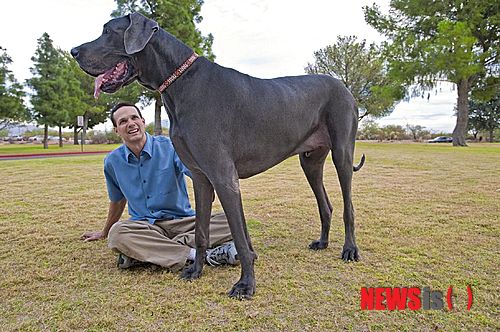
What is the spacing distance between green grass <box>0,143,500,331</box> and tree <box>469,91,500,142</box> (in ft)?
152

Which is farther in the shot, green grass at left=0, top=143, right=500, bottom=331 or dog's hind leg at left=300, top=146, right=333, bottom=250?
dog's hind leg at left=300, top=146, right=333, bottom=250

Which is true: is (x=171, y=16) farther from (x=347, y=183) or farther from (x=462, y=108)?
(x=347, y=183)

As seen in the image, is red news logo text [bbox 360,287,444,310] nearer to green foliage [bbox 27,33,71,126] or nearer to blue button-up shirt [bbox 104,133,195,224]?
blue button-up shirt [bbox 104,133,195,224]

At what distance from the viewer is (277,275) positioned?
2.61 meters

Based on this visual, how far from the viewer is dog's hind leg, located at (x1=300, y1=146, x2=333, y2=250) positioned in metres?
3.26

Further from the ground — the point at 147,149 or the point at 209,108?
the point at 209,108

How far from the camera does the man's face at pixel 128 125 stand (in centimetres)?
308

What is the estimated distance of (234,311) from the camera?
2084mm

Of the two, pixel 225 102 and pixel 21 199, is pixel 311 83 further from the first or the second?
pixel 21 199

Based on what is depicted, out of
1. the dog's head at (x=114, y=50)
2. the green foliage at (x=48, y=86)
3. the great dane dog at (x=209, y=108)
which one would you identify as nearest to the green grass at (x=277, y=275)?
the great dane dog at (x=209, y=108)

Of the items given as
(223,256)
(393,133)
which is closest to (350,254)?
(223,256)

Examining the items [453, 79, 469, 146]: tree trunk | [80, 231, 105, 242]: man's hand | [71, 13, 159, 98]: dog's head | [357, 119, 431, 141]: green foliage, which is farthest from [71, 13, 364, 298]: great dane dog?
[357, 119, 431, 141]: green foliage

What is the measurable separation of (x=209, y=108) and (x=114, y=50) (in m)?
0.73

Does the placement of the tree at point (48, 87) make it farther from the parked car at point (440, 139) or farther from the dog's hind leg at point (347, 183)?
the parked car at point (440, 139)
